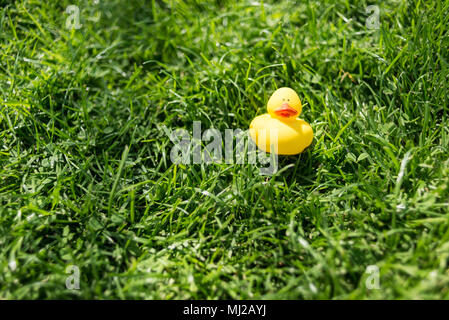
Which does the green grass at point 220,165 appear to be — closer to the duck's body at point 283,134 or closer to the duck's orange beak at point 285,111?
the duck's body at point 283,134

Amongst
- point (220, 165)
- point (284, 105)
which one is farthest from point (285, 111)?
point (220, 165)

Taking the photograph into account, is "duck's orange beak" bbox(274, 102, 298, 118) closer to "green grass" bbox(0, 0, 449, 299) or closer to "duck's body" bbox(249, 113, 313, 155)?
"duck's body" bbox(249, 113, 313, 155)

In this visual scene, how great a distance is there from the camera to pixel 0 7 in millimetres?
2891

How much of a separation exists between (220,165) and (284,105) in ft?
1.75

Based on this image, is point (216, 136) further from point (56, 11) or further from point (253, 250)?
point (56, 11)

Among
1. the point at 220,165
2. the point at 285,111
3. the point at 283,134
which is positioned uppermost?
the point at 285,111

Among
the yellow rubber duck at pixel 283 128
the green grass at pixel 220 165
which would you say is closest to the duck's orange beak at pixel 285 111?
the yellow rubber duck at pixel 283 128

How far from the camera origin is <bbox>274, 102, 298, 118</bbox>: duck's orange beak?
207 cm

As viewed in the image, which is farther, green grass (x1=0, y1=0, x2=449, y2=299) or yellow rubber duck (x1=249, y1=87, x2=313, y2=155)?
yellow rubber duck (x1=249, y1=87, x2=313, y2=155)

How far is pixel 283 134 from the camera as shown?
2045 mm

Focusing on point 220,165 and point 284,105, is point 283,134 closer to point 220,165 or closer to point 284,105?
point 284,105

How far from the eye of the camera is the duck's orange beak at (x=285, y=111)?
2066 millimetres

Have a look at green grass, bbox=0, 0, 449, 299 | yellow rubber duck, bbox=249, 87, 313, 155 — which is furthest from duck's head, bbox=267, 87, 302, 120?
green grass, bbox=0, 0, 449, 299

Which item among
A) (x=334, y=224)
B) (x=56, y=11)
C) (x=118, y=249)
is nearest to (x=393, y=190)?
(x=334, y=224)
